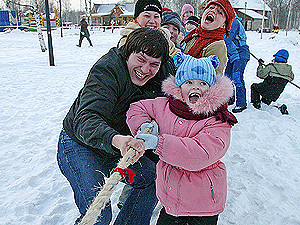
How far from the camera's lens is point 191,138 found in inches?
61.9

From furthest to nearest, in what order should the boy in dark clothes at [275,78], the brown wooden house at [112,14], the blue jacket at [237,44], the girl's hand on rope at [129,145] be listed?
1. the brown wooden house at [112,14]
2. the boy in dark clothes at [275,78]
3. the blue jacket at [237,44]
4. the girl's hand on rope at [129,145]

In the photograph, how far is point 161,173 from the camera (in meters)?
1.80

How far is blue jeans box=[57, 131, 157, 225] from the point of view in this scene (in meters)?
1.78

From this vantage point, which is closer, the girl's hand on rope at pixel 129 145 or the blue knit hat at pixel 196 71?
the girl's hand on rope at pixel 129 145

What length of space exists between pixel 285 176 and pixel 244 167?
465 millimetres

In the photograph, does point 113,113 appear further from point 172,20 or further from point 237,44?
point 237,44

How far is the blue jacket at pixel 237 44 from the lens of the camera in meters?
4.89

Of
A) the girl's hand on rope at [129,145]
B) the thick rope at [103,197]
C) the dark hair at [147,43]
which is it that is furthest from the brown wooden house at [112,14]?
the thick rope at [103,197]

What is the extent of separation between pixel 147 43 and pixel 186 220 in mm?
1248

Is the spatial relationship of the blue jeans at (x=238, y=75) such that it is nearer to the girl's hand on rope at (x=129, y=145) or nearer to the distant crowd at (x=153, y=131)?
the distant crowd at (x=153, y=131)

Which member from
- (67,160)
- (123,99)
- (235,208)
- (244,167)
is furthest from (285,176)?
(67,160)

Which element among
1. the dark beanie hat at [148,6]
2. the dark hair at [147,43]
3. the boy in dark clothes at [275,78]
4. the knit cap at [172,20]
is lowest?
the boy in dark clothes at [275,78]

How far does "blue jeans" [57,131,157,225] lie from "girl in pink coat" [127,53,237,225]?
23cm

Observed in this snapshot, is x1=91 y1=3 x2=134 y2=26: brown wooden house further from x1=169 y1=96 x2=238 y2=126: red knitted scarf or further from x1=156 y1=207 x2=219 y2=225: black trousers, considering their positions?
x1=156 y1=207 x2=219 y2=225: black trousers
